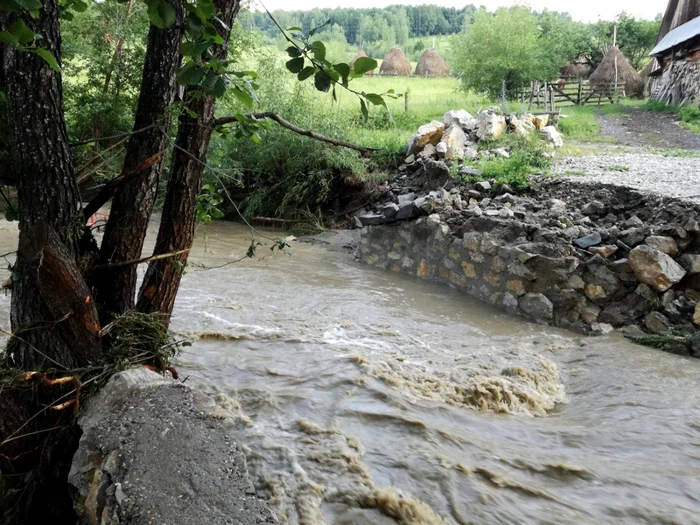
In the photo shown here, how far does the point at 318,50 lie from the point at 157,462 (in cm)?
159

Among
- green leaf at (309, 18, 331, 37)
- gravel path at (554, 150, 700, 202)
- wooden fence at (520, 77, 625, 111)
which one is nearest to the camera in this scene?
green leaf at (309, 18, 331, 37)

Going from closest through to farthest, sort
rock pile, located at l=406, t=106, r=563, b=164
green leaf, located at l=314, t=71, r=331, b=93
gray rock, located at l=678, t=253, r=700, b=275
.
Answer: green leaf, located at l=314, t=71, r=331, b=93 < gray rock, located at l=678, t=253, r=700, b=275 < rock pile, located at l=406, t=106, r=563, b=164

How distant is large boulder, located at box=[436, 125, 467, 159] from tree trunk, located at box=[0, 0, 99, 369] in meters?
8.87

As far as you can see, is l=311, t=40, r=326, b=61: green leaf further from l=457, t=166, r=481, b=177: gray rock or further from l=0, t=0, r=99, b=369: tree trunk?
l=457, t=166, r=481, b=177: gray rock

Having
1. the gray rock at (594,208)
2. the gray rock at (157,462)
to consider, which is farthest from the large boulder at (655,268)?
the gray rock at (157,462)

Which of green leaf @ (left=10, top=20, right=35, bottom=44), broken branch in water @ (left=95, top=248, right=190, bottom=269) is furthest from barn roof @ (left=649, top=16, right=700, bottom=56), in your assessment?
green leaf @ (left=10, top=20, right=35, bottom=44)

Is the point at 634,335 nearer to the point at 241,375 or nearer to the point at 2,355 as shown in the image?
the point at 241,375


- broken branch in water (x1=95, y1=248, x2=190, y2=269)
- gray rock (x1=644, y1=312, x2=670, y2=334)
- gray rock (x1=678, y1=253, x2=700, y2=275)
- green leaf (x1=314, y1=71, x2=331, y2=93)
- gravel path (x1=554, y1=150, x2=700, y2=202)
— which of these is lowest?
gray rock (x1=644, y1=312, x2=670, y2=334)

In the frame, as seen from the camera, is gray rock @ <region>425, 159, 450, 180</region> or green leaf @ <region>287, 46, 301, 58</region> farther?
gray rock @ <region>425, 159, 450, 180</region>

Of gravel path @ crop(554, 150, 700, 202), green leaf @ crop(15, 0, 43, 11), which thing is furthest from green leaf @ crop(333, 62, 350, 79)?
gravel path @ crop(554, 150, 700, 202)

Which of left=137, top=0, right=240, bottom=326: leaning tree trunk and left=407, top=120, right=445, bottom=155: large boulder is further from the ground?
left=407, top=120, right=445, bottom=155: large boulder

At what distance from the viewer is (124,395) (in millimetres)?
2447

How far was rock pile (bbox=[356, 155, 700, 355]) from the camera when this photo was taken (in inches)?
239

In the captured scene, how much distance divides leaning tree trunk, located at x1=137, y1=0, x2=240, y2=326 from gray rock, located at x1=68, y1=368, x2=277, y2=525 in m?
0.60
